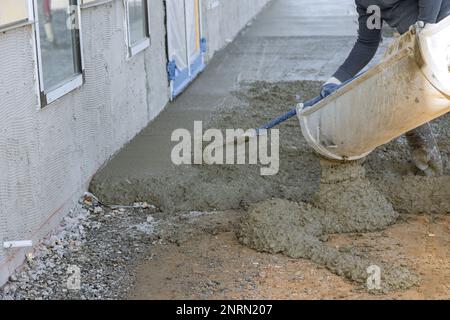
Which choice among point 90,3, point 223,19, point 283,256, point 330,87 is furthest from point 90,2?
point 223,19

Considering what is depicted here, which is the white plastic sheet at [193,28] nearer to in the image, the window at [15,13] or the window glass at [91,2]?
the window glass at [91,2]

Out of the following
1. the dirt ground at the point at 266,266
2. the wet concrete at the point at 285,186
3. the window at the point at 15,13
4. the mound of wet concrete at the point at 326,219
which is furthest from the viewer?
the wet concrete at the point at 285,186

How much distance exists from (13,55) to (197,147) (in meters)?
2.42

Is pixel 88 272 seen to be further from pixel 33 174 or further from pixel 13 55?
pixel 13 55

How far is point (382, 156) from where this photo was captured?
6.13 metres

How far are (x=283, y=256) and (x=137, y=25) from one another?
11.4 ft

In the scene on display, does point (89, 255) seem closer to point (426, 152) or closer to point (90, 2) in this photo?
point (90, 2)

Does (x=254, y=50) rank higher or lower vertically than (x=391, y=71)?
lower

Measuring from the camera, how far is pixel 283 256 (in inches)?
174

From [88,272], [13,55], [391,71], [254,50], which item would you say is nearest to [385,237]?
[391,71]

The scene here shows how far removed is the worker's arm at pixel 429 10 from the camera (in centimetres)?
456

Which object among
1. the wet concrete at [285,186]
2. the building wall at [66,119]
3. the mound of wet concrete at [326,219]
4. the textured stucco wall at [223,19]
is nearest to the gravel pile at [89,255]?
the building wall at [66,119]

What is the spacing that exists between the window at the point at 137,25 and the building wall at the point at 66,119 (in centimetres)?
11

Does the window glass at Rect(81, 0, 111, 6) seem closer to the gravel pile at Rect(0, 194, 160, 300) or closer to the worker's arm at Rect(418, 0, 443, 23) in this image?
the gravel pile at Rect(0, 194, 160, 300)
